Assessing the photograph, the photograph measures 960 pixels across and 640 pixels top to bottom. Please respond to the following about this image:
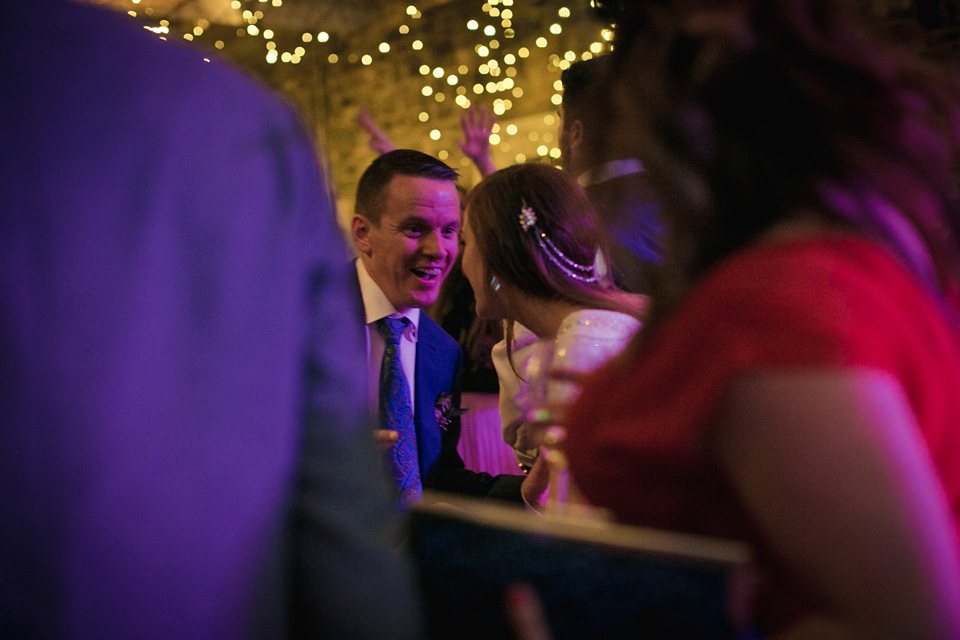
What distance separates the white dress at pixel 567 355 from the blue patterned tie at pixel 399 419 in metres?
0.28

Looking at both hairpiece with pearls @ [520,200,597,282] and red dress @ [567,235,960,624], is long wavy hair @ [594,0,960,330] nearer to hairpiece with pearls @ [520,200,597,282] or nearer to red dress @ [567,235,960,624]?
red dress @ [567,235,960,624]

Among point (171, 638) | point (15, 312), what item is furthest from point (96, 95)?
point (171, 638)

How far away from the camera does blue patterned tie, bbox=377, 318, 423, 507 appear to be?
200 cm

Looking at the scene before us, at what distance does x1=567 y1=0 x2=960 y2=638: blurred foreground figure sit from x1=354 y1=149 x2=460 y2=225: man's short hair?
A: 5.56ft

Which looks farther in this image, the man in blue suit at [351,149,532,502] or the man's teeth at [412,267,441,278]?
the man's teeth at [412,267,441,278]

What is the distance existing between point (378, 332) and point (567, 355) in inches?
38.1

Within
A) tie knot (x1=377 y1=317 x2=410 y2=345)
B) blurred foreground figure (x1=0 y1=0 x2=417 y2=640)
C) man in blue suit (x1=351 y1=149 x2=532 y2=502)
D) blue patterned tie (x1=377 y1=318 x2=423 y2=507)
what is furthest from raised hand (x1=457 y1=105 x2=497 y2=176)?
blurred foreground figure (x1=0 y1=0 x2=417 y2=640)

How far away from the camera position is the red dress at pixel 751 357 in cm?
60

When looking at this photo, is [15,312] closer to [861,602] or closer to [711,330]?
[711,330]

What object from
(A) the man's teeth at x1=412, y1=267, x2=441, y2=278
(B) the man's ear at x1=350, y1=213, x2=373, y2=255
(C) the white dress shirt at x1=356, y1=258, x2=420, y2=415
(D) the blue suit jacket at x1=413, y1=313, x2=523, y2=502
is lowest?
(D) the blue suit jacket at x1=413, y1=313, x2=523, y2=502

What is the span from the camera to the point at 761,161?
74 cm

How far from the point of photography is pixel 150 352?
0.53 m

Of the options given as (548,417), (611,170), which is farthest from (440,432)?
(611,170)

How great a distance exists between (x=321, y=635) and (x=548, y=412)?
1.82 feet
